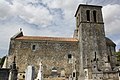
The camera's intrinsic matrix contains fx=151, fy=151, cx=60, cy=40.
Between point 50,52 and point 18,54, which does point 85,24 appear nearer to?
point 50,52

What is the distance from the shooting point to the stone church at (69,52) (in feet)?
77.8

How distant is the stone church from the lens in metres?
23.7

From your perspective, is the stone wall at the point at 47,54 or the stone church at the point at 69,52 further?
the stone wall at the point at 47,54

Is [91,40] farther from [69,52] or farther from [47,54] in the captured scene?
[47,54]

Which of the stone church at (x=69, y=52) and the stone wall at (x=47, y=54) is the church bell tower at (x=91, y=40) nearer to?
the stone church at (x=69, y=52)

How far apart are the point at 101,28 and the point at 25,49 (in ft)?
43.4

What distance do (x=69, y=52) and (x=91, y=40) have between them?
13.6 feet

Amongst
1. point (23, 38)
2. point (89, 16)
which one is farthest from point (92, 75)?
point (23, 38)

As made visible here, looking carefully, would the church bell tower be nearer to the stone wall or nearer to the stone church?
the stone church

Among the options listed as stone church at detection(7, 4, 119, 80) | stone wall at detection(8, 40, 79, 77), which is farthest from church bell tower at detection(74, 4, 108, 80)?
stone wall at detection(8, 40, 79, 77)

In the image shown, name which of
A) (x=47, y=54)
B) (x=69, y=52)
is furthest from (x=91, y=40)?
(x=47, y=54)

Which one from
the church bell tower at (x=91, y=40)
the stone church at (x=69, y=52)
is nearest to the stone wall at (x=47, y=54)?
the stone church at (x=69, y=52)

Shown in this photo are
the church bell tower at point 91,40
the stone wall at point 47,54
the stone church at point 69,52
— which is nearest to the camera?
the church bell tower at point 91,40

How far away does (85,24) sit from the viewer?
25500 millimetres
